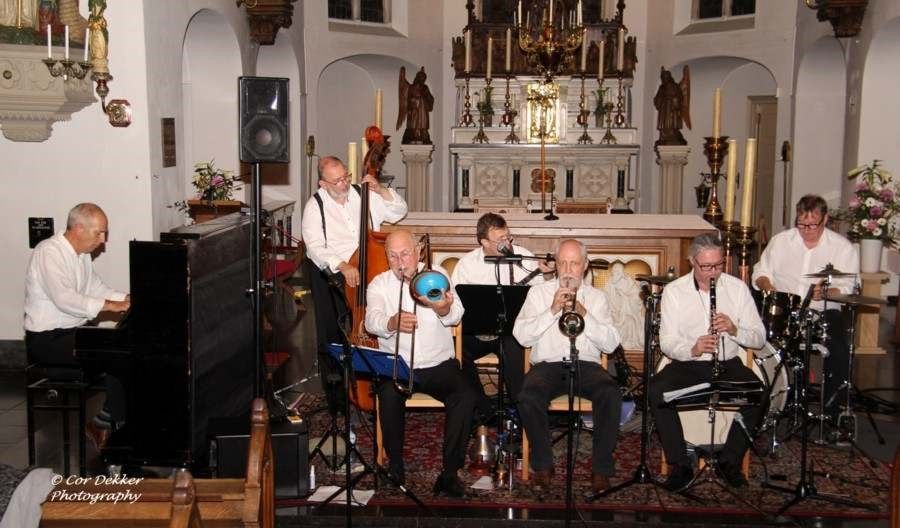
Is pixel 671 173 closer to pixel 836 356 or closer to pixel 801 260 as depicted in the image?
pixel 801 260

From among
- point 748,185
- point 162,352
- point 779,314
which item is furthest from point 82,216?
point 779,314

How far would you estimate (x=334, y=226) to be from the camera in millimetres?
7516

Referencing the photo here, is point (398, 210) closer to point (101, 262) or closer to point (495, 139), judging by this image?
point (101, 262)

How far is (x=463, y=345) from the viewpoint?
726 cm

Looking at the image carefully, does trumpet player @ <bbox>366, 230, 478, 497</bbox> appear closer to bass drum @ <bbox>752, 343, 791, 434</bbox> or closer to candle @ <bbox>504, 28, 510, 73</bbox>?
bass drum @ <bbox>752, 343, 791, 434</bbox>

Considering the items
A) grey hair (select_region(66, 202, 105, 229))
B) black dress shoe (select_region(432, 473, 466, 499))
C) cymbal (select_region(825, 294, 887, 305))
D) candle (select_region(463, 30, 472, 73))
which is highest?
Answer: candle (select_region(463, 30, 472, 73))

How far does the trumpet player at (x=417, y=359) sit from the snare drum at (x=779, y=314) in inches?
74.6

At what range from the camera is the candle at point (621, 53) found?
1617cm

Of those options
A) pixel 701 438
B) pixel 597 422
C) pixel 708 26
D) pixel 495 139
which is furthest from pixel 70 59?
pixel 708 26

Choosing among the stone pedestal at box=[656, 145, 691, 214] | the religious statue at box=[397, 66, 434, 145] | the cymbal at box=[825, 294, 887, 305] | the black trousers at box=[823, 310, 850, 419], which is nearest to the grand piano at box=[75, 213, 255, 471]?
the cymbal at box=[825, 294, 887, 305]

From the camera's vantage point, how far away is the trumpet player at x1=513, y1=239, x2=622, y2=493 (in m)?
6.15

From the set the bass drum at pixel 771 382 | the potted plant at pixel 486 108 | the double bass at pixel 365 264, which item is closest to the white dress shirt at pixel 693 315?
the bass drum at pixel 771 382

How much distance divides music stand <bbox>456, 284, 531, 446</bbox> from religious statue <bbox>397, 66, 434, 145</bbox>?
1069cm

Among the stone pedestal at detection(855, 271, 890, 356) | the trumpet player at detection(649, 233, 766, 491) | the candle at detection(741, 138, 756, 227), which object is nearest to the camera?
the trumpet player at detection(649, 233, 766, 491)
